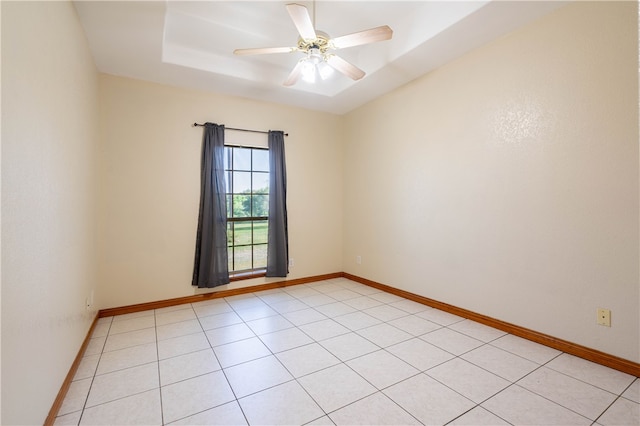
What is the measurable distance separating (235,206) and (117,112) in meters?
1.69

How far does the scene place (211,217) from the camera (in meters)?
3.64

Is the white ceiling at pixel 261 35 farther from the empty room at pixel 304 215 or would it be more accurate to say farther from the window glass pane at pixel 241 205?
the window glass pane at pixel 241 205

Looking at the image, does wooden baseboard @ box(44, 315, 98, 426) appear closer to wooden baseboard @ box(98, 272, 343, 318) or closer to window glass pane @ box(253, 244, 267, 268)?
Answer: wooden baseboard @ box(98, 272, 343, 318)

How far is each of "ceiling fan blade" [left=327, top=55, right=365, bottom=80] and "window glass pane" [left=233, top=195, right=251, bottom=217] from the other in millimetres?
2131

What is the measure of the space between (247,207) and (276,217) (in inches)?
17.1

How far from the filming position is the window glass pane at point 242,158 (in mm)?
3984

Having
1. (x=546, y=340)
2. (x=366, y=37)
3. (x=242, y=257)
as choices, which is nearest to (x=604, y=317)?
(x=546, y=340)

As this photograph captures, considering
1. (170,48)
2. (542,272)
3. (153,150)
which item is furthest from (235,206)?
(542,272)

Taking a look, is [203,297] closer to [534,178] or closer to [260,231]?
[260,231]

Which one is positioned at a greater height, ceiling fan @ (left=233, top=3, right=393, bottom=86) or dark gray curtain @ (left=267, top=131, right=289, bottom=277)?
ceiling fan @ (left=233, top=3, right=393, bottom=86)

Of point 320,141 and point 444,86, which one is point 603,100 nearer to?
point 444,86

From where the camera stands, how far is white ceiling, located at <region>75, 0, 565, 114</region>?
7.70 feet

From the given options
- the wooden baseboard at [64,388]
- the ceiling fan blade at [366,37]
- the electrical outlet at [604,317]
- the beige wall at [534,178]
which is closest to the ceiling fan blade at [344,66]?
the ceiling fan blade at [366,37]

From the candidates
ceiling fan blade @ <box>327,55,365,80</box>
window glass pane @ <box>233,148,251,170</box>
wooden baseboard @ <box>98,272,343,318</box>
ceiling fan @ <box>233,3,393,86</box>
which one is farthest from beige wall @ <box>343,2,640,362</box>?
window glass pane @ <box>233,148,251,170</box>
